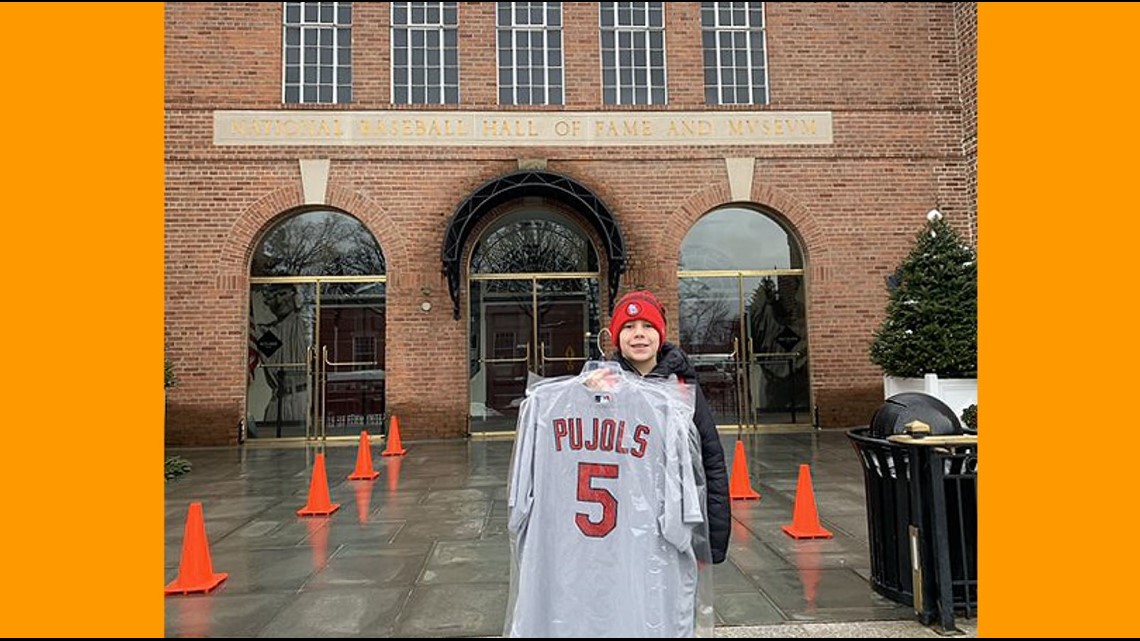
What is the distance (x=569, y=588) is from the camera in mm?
2945

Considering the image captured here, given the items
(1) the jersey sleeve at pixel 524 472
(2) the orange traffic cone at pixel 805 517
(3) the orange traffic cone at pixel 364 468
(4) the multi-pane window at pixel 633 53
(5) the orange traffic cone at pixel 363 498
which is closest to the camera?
(1) the jersey sleeve at pixel 524 472

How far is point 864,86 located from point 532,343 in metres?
8.01

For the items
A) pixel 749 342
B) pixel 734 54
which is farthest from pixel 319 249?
pixel 734 54

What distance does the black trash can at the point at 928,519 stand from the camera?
3.73 meters

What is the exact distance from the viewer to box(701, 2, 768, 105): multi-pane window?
42.0ft

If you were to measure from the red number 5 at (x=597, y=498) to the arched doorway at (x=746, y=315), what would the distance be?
32.2 feet

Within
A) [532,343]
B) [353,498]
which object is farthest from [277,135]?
[353,498]

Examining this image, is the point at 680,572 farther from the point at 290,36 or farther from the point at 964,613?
the point at 290,36

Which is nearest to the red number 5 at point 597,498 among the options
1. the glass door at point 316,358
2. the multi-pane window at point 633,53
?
the glass door at point 316,358

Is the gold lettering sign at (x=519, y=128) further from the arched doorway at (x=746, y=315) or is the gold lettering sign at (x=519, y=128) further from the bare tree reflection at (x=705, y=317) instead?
the bare tree reflection at (x=705, y=317)

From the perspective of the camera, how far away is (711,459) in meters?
3.04

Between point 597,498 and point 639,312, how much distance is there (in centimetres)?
86

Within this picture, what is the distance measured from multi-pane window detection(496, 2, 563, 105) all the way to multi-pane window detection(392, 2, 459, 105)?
0.88 meters

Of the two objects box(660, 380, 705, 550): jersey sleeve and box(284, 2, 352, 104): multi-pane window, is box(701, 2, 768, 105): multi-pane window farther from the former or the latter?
box(660, 380, 705, 550): jersey sleeve
